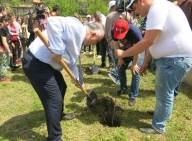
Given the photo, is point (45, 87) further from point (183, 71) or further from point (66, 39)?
point (183, 71)

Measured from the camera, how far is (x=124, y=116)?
3.18 meters

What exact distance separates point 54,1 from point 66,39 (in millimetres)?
31972

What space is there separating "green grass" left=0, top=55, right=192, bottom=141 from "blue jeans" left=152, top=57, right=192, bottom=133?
0.45 meters

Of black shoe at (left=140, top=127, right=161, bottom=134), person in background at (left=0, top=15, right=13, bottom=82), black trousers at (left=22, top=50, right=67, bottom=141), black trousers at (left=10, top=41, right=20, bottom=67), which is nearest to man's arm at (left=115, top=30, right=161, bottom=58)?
black trousers at (left=22, top=50, right=67, bottom=141)

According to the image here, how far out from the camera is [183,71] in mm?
2275

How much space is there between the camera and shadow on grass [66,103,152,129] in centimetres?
302

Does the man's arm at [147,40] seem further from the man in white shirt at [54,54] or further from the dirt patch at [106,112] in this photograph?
the dirt patch at [106,112]

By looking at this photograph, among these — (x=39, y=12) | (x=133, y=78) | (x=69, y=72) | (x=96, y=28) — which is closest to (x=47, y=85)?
(x=69, y=72)

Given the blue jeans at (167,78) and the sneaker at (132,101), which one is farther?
the sneaker at (132,101)

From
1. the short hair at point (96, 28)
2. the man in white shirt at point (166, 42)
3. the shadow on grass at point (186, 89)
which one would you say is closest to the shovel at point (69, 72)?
the short hair at point (96, 28)

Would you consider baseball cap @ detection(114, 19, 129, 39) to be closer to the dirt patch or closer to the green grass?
the dirt patch

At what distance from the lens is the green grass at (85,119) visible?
2.71 m

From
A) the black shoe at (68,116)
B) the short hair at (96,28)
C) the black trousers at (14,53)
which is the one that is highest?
the short hair at (96,28)

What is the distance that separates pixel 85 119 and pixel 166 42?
175 centimetres
